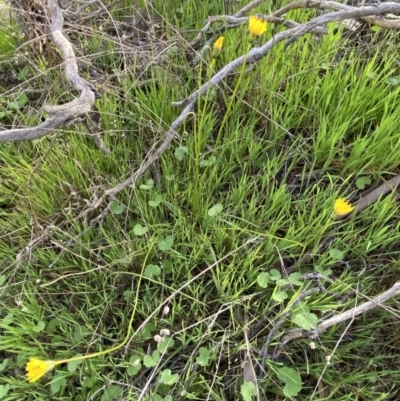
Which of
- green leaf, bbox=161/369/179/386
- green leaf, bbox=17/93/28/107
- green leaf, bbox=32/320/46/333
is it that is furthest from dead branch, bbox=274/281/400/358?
green leaf, bbox=17/93/28/107

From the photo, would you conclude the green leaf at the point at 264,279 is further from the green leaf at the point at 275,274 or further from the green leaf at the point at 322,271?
the green leaf at the point at 322,271

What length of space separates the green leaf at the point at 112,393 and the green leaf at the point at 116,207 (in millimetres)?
458

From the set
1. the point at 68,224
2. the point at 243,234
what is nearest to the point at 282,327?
the point at 243,234

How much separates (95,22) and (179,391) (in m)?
1.36

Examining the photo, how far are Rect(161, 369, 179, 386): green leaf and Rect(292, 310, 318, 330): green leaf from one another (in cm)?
30

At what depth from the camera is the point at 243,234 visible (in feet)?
4.07

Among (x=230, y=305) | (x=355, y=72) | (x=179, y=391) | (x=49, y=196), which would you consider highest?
(x=355, y=72)

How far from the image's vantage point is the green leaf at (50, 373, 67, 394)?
1102mm

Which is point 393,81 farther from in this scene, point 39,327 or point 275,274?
point 39,327

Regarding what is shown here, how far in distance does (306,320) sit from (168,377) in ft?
1.14

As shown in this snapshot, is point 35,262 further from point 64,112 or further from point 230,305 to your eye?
point 230,305

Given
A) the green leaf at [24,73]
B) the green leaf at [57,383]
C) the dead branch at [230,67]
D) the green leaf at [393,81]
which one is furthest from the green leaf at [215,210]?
the green leaf at [24,73]

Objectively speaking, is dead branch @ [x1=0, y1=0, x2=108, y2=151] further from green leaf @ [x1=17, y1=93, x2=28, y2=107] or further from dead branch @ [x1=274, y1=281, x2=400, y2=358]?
dead branch @ [x1=274, y1=281, x2=400, y2=358]

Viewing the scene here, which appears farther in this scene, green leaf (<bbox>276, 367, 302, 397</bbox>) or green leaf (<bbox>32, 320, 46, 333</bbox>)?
green leaf (<bbox>32, 320, 46, 333</bbox>)
